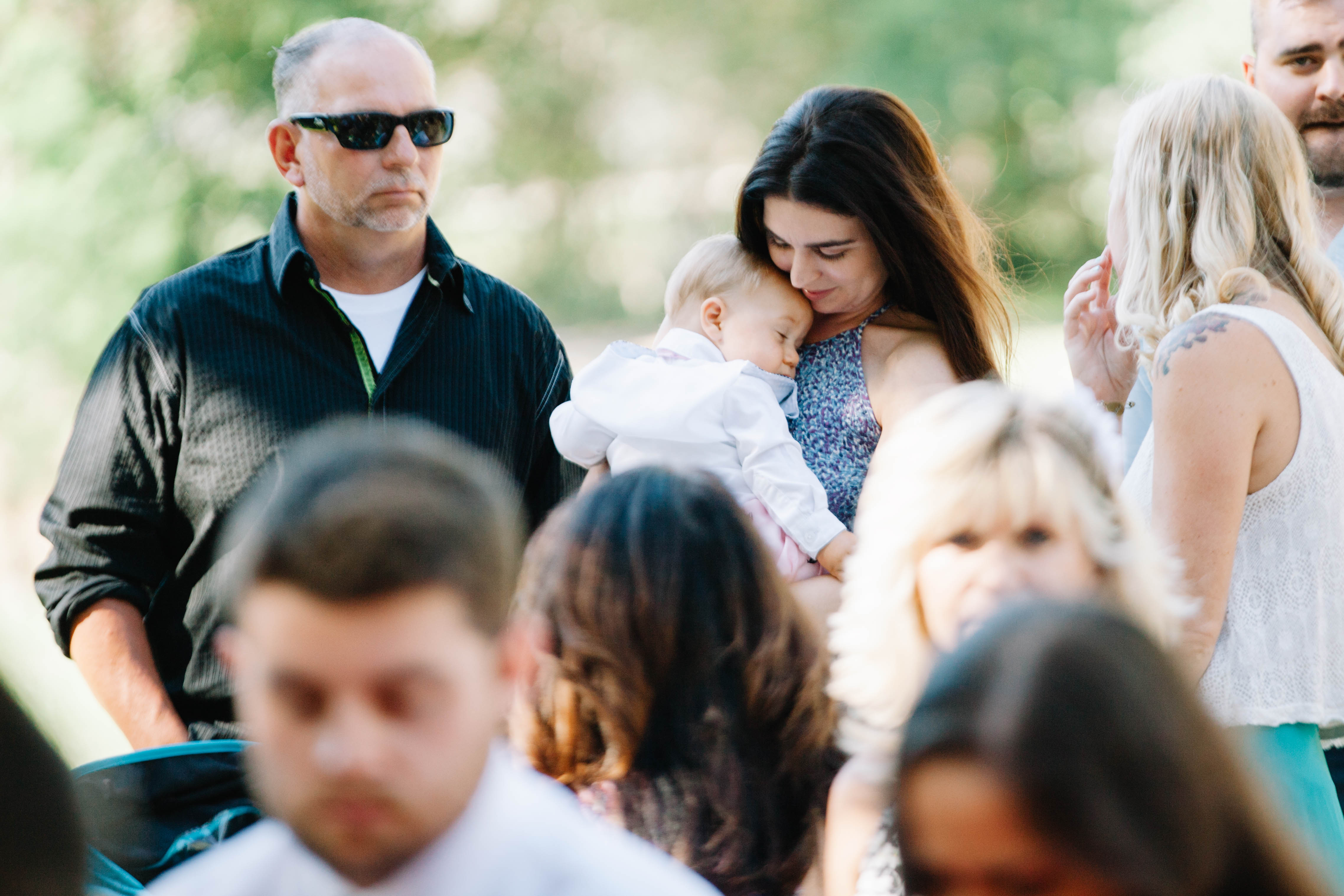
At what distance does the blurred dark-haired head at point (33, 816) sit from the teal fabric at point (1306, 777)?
5.67 ft

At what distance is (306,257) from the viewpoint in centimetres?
272

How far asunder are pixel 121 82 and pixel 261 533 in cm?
1038

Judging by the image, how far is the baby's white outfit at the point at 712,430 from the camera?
8.30 ft

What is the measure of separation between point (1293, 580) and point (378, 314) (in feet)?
6.66

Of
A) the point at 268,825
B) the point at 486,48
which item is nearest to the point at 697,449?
the point at 268,825

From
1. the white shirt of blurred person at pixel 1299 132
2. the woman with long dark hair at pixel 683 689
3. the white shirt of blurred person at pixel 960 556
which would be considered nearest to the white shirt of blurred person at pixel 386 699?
the woman with long dark hair at pixel 683 689

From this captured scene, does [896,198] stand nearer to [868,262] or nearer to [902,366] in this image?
[868,262]

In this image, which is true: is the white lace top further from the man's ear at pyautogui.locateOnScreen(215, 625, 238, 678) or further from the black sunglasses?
the black sunglasses

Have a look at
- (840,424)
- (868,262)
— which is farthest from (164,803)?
(868,262)

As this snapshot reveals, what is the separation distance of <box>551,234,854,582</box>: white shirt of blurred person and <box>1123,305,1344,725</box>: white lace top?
758 millimetres

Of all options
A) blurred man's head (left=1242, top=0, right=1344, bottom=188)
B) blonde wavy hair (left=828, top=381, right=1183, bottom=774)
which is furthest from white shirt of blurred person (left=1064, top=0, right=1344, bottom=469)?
blonde wavy hair (left=828, top=381, right=1183, bottom=774)

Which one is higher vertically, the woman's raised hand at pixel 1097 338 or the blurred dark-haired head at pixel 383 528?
the blurred dark-haired head at pixel 383 528

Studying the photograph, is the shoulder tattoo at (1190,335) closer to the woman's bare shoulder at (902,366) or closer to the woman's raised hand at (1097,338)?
the woman's bare shoulder at (902,366)

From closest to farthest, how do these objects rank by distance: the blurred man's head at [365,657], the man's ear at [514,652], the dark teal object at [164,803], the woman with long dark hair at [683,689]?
the blurred man's head at [365,657], the man's ear at [514,652], the woman with long dark hair at [683,689], the dark teal object at [164,803]
